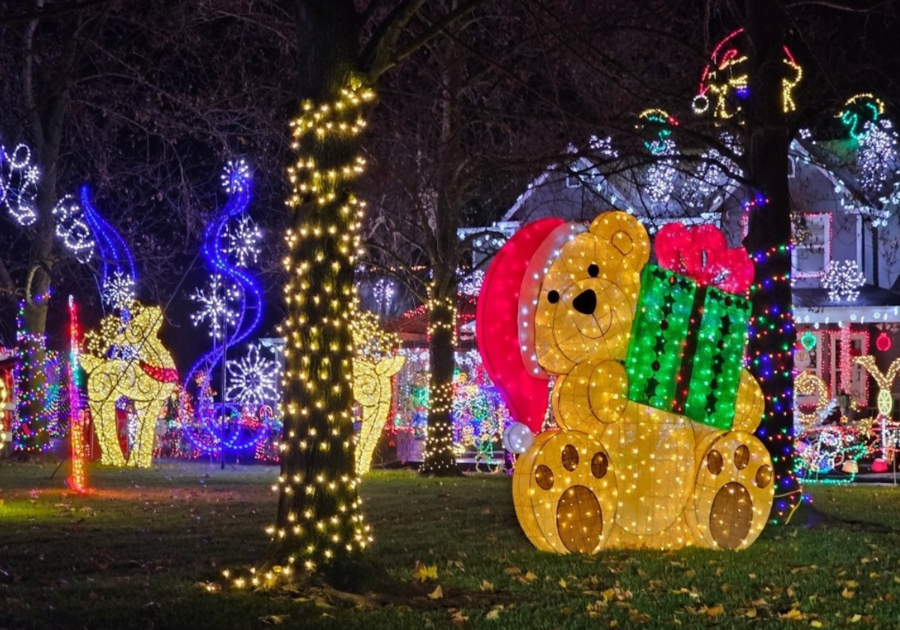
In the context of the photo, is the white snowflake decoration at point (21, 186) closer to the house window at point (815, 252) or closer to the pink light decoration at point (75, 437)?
the pink light decoration at point (75, 437)

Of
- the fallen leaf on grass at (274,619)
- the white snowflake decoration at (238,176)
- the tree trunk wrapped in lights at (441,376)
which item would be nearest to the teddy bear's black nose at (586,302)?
the fallen leaf on grass at (274,619)

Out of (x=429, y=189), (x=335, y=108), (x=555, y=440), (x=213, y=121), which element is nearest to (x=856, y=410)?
(x=429, y=189)

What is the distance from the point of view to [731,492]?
10.9 metres

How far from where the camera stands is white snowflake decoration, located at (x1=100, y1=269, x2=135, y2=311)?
2453 cm

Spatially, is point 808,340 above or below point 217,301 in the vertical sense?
below

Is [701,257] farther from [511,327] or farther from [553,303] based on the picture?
[511,327]

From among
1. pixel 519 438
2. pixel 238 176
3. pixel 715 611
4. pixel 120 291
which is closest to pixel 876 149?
pixel 238 176

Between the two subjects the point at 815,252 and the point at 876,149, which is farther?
the point at 815,252

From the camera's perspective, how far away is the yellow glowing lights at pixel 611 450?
1015 centimetres

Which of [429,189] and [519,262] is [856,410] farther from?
[519,262]

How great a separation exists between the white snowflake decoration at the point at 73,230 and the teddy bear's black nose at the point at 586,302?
55.4 feet

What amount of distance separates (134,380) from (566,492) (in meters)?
15.5

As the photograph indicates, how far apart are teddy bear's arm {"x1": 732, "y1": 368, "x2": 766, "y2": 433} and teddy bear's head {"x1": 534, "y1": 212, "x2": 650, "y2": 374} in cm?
137

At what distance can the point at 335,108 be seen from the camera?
881cm
